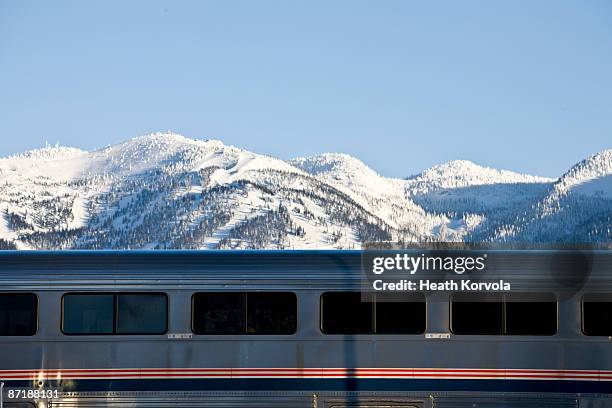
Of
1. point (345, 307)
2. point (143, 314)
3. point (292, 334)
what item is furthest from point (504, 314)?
point (143, 314)

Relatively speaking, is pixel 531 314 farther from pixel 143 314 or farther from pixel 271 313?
pixel 143 314

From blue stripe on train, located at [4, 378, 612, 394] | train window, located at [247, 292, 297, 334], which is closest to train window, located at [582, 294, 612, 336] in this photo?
blue stripe on train, located at [4, 378, 612, 394]

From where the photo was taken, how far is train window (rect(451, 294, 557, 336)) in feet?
55.2

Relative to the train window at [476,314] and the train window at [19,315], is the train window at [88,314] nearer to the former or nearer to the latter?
the train window at [19,315]

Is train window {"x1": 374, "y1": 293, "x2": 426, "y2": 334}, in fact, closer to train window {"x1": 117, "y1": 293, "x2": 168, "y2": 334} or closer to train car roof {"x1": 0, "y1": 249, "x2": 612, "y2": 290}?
train car roof {"x1": 0, "y1": 249, "x2": 612, "y2": 290}

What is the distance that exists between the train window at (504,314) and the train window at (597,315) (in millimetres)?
494

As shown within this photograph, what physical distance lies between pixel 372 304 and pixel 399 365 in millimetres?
1072

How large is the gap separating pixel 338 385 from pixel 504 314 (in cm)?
294

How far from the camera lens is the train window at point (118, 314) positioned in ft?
55.9

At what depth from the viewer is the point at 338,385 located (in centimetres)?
1681

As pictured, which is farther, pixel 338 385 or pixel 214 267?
pixel 214 267

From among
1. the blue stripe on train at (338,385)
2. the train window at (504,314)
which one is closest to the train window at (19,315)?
the blue stripe on train at (338,385)

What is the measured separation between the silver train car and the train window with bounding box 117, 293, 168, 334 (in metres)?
0.02

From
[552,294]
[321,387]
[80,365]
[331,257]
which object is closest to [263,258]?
[331,257]
